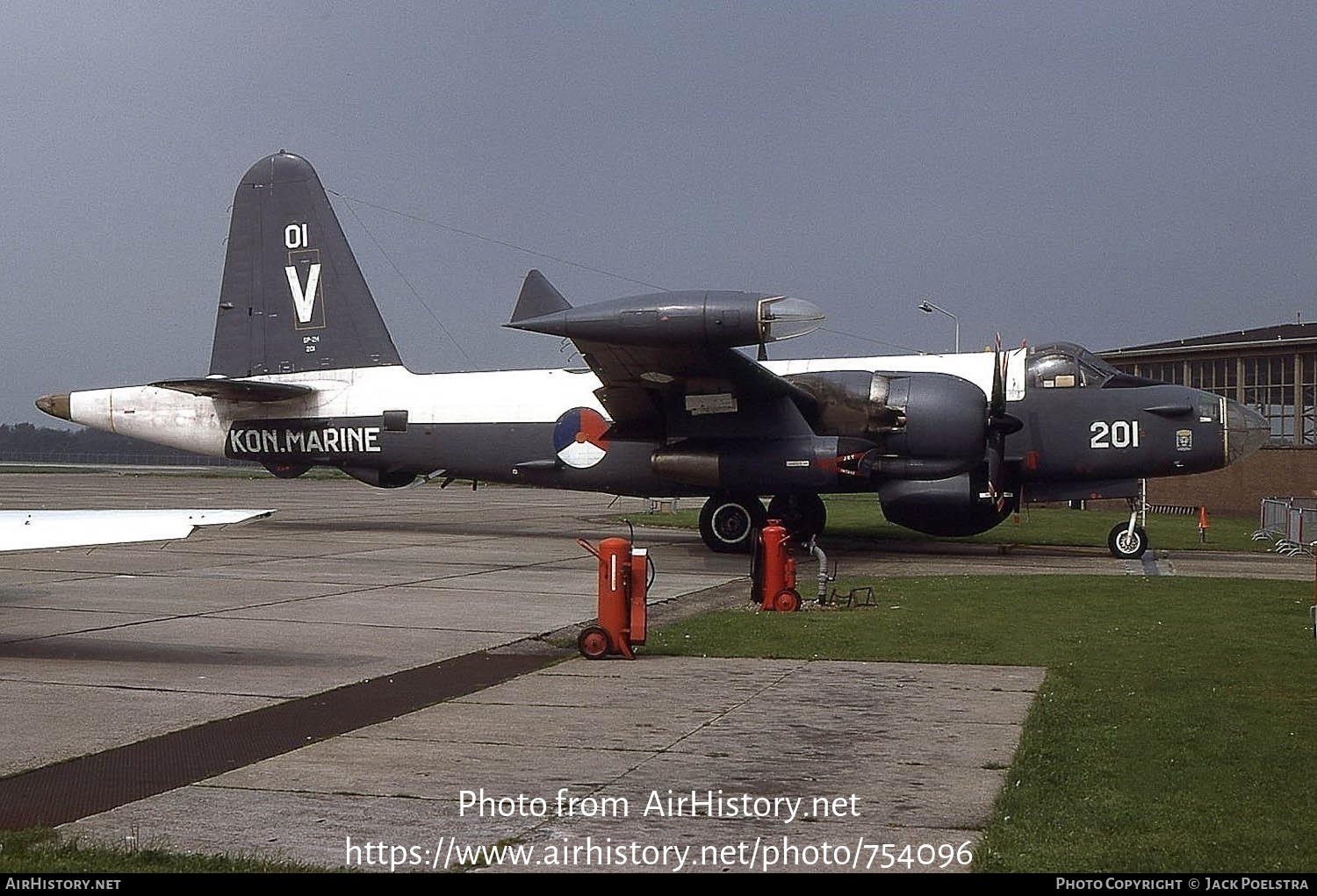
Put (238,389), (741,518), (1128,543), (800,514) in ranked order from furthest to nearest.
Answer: (238,389) < (800,514) < (741,518) < (1128,543)

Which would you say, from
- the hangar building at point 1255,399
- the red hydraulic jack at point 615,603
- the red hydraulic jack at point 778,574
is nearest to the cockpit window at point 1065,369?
the red hydraulic jack at point 778,574

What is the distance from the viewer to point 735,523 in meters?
20.3

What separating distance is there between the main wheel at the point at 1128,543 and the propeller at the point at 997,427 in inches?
100

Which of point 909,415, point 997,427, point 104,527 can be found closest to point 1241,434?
point 997,427

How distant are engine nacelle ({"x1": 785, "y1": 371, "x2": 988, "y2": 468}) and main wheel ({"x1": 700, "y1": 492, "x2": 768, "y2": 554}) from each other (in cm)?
193

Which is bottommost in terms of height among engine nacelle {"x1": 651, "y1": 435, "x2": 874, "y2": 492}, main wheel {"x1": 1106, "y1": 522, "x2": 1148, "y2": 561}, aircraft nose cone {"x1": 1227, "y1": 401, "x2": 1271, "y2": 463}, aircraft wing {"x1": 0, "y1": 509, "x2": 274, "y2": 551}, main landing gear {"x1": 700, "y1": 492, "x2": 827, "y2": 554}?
main wheel {"x1": 1106, "y1": 522, "x2": 1148, "y2": 561}

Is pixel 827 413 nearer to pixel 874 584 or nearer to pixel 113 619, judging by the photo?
pixel 874 584

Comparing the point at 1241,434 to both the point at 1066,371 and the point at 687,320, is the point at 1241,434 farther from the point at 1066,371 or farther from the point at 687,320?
the point at 687,320

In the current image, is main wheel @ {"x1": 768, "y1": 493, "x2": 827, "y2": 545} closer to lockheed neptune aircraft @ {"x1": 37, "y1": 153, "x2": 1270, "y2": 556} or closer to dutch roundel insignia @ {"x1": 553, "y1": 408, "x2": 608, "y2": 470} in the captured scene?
lockheed neptune aircraft @ {"x1": 37, "y1": 153, "x2": 1270, "y2": 556}

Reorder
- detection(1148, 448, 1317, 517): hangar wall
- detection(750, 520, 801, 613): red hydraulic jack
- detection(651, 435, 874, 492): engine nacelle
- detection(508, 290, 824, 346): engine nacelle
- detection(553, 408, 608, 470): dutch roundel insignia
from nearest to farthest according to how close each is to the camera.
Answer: detection(750, 520, 801, 613): red hydraulic jack
detection(508, 290, 824, 346): engine nacelle
detection(651, 435, 874, 492): engine nacelle
detection(553, 408, 608, 470): dutch roundel insignia
detection(1148, 448, 1317, 517): hangar wall

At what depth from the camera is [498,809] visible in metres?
5.57

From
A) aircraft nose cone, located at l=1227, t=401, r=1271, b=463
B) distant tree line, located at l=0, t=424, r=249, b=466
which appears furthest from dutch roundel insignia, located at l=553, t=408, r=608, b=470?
distant tree line, located at l=0, t=424, r=249, b=466

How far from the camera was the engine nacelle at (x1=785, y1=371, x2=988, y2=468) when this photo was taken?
59.9ft

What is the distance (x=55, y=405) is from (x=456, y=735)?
789 inches
